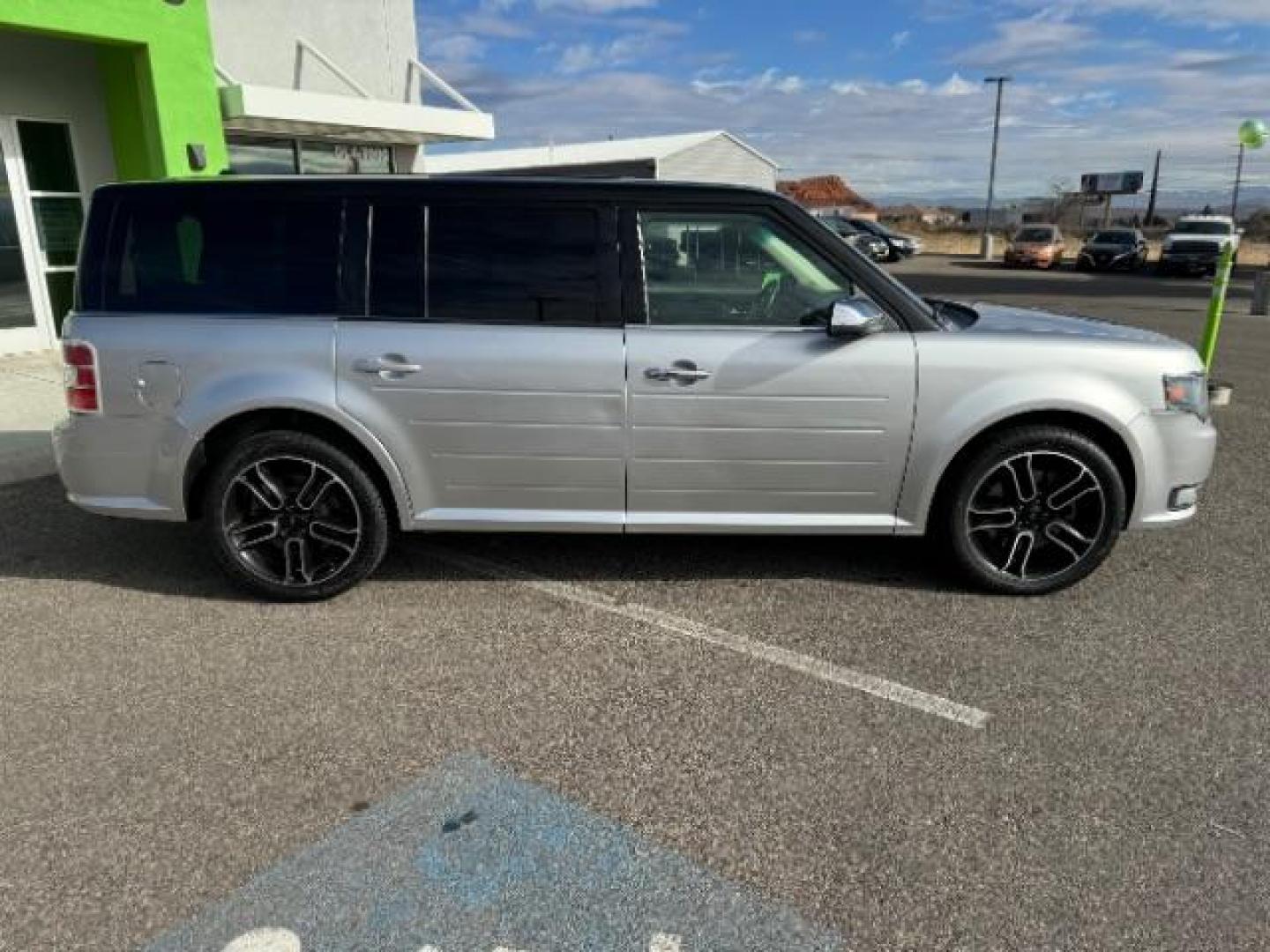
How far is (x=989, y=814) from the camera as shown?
2605 mm

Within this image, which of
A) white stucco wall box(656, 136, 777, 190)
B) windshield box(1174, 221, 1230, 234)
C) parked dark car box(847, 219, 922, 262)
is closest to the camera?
windshield box(1174, 221, 1230, 234)

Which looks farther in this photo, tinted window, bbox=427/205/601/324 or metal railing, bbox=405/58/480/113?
metal railing, bbox=405/58/480/113

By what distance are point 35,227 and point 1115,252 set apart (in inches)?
1273

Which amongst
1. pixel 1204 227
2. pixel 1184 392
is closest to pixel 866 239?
pixel 1204 227

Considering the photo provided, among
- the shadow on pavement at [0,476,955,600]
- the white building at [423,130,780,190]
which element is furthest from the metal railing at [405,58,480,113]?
the white building at [423,130,780,190]

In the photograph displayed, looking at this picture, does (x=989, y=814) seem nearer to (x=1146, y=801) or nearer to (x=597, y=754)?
(x=1146, y=801)

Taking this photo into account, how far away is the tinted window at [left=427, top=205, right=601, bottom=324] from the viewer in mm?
3838

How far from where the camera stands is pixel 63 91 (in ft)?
31.6

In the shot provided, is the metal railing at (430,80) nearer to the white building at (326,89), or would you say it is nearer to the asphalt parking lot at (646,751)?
the white building at (326,89)

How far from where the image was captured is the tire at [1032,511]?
3.89 meters

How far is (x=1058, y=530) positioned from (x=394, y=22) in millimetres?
14343

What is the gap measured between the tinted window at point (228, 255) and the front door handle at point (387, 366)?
307 mm

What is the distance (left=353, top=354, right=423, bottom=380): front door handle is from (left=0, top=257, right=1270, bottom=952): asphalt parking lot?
102 cm

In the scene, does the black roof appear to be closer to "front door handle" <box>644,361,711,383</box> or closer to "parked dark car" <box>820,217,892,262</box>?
"front door handle" <box>644,361,711,383</box>
